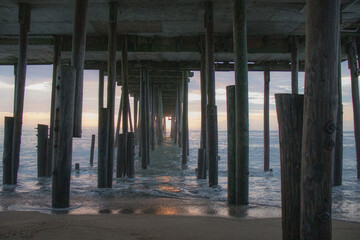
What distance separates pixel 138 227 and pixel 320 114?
7.15 feet

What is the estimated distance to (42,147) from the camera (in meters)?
8.45

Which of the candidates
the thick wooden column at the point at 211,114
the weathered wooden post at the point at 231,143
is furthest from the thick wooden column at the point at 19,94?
the weathered wooden post at the point at 231,143

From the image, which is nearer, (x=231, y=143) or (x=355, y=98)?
(x=231, y=143)

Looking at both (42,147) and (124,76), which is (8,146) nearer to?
(42,147)

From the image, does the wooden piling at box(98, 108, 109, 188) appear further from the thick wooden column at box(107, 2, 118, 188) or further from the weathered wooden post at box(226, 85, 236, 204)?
the weathered wooden post at box(226, 85, 236, 204)

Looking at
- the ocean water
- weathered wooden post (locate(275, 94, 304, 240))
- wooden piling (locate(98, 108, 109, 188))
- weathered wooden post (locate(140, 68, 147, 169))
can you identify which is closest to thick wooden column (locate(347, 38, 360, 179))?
the ocean water

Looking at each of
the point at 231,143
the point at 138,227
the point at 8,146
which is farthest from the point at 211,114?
the point at 8,146

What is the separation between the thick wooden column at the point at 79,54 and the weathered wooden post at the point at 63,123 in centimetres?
24

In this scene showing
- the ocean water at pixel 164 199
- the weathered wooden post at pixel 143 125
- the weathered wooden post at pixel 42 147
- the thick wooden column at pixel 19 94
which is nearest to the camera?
the ocean water at pixel 164 199

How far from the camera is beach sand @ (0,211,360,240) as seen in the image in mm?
3025

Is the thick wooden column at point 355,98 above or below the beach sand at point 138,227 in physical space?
above

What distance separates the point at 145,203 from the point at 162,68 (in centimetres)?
874

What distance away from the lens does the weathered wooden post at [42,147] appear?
8.37 meters

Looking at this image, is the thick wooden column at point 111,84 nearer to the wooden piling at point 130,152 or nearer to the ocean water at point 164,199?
the ocean water at point 164,199
